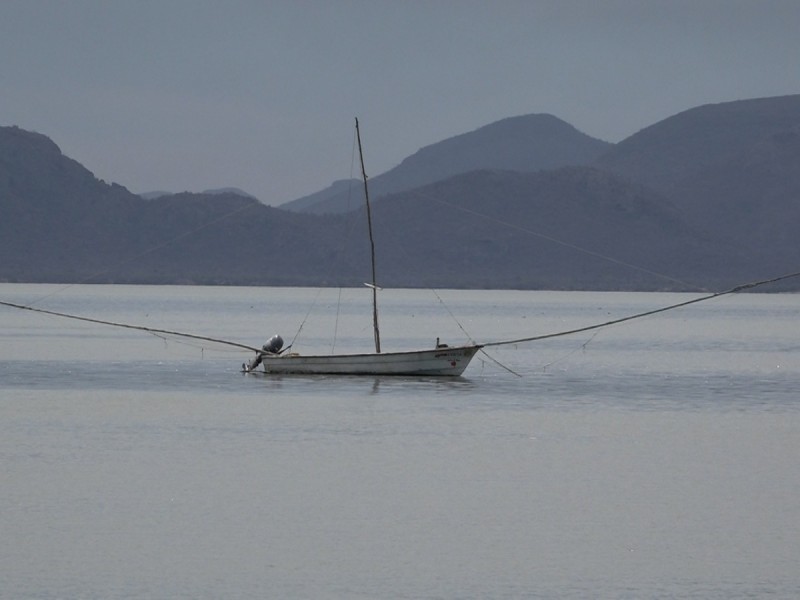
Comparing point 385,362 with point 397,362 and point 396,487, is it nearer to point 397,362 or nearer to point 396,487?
point 397,362

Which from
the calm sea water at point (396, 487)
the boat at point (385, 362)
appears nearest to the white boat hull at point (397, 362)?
the boat at point (385, 362)

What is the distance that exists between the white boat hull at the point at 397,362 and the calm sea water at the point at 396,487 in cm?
79

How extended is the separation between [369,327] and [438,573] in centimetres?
13880

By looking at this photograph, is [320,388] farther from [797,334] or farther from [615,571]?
[797,334]

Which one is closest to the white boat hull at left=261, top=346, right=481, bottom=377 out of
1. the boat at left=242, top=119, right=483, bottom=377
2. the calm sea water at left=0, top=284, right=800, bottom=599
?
the boat at left=242, top=119, right=483, bottom=377

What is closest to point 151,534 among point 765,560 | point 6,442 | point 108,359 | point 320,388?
point 765,560

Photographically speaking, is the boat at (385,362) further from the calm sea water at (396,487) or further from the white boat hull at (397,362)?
the calm sea water at (396,487)

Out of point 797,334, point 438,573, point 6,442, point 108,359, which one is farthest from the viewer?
point 797,334

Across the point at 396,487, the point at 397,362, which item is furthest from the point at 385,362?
the point at 396,487

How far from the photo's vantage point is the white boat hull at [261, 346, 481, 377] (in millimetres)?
69062

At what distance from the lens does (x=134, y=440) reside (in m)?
45.9

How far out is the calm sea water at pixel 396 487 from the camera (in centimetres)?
2647

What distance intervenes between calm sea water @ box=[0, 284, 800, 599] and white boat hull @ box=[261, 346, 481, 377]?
31.2 inches

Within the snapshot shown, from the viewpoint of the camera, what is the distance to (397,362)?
69.3m
